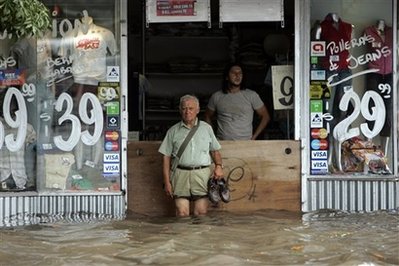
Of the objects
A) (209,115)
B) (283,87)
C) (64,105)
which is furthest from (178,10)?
(64,105)

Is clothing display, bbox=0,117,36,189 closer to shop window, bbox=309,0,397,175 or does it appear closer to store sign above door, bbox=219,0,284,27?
store sign above door, bbox=219,0,284,27

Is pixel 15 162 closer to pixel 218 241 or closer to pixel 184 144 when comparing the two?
pixel 184 144

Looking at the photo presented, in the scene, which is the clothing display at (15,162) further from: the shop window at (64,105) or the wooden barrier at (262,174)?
the wooden barrier at (262,174)

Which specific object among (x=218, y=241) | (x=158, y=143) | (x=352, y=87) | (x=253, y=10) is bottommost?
(x=218, y=241)

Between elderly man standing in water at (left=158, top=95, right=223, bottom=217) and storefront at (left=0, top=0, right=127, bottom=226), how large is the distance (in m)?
0.83

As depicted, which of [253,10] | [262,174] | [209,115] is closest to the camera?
[253,10]

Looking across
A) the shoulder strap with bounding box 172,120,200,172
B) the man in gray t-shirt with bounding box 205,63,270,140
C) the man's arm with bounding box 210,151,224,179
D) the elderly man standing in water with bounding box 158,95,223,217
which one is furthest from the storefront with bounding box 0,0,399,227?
the shoulder strap with bounding box 172,120,200,172

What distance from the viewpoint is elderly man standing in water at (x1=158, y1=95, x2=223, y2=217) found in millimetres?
9180

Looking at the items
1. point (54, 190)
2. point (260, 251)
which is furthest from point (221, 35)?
point (260, 251)

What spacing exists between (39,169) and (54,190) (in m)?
0.33

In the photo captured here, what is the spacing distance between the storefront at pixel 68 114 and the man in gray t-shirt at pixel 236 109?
1269 mm

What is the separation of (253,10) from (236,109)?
130 cm

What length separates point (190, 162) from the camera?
9172mm

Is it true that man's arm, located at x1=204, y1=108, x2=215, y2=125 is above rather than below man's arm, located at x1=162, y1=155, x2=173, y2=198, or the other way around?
above
